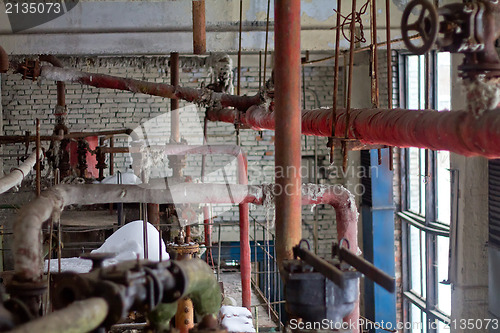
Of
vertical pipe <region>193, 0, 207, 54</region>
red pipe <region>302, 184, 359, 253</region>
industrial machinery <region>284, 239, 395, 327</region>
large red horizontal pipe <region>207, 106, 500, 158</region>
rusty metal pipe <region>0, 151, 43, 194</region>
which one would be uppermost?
vertical pipe <region>193, 0, 207, 54</region>

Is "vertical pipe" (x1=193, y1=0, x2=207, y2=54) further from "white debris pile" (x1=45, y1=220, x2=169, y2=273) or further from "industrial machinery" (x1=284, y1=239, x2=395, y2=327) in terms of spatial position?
"industrial machinery" (x1=284, y1=239, x2=395, y2=327)

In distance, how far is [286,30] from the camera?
10.2 ft

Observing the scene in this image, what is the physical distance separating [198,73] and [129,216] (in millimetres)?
3959

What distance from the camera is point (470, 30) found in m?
2.40

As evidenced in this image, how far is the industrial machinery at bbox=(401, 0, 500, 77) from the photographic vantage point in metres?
2.41

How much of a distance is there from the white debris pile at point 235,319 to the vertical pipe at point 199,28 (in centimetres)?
325

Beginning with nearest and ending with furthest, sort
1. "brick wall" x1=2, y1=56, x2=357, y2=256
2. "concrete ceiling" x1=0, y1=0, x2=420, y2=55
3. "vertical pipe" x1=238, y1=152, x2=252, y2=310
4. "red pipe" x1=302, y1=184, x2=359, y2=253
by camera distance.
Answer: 1. "red pipe" x1=302, y1=184, x2=359, y2=253
2. "vertical pipe" x1=238, y1=152, x2=252, y2=310
3. "concrete ceiling" x1=0, y1=0, x2=420, y2=55
4. "brick wall" x1=2, y1=56, x2=357, y2=256

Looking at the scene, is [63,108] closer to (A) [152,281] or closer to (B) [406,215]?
(B) [406,215]

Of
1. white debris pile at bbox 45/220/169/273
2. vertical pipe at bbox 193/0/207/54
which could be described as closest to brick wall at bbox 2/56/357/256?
vertical pipe at bbox 193/0/207/54

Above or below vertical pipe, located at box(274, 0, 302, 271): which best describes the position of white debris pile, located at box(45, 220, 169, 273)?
below

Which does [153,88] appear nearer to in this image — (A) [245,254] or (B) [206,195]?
(A) [245,254]

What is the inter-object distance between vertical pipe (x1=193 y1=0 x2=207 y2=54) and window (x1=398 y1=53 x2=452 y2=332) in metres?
2.83

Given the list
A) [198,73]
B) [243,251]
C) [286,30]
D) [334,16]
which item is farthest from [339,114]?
[198,73]

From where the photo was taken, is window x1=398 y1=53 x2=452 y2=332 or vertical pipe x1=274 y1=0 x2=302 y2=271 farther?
window x1=398 y1=53 x2=452 y2=332
